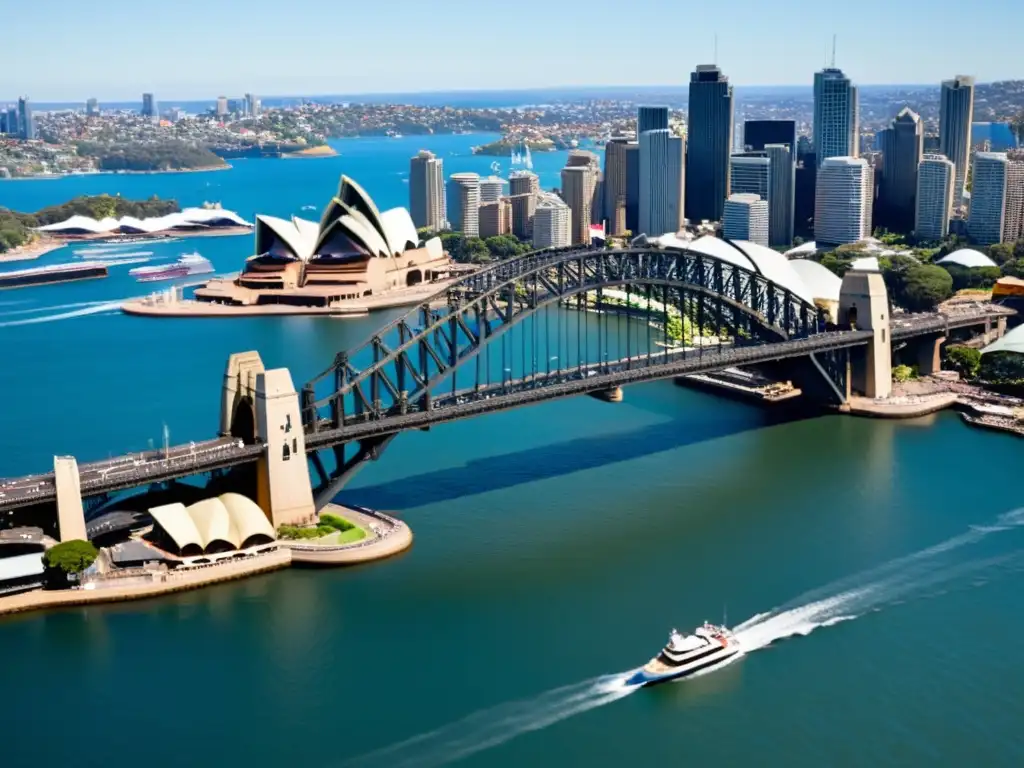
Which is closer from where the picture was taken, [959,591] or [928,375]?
[959,591]

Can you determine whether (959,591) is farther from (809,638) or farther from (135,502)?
(135,502)

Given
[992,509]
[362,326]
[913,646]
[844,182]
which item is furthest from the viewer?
[844,182]

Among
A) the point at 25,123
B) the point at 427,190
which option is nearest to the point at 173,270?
the point at 427,190

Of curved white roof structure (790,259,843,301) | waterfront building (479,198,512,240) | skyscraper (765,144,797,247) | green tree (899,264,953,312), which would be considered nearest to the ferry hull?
curved white roof structure (790,259,843,301)

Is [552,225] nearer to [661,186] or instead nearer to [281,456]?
[661,186]

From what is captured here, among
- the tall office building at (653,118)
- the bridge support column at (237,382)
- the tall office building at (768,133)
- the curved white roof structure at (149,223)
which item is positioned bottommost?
the curved white roof structure at (149,223)

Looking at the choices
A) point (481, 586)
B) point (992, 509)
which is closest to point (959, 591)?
point (992, 509)

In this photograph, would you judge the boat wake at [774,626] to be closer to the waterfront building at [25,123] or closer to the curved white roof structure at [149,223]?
the curved white roof structure at [149,223]

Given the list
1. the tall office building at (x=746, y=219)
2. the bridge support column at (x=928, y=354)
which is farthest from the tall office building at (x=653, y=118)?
the bridge support column at (x=928, y=354)
